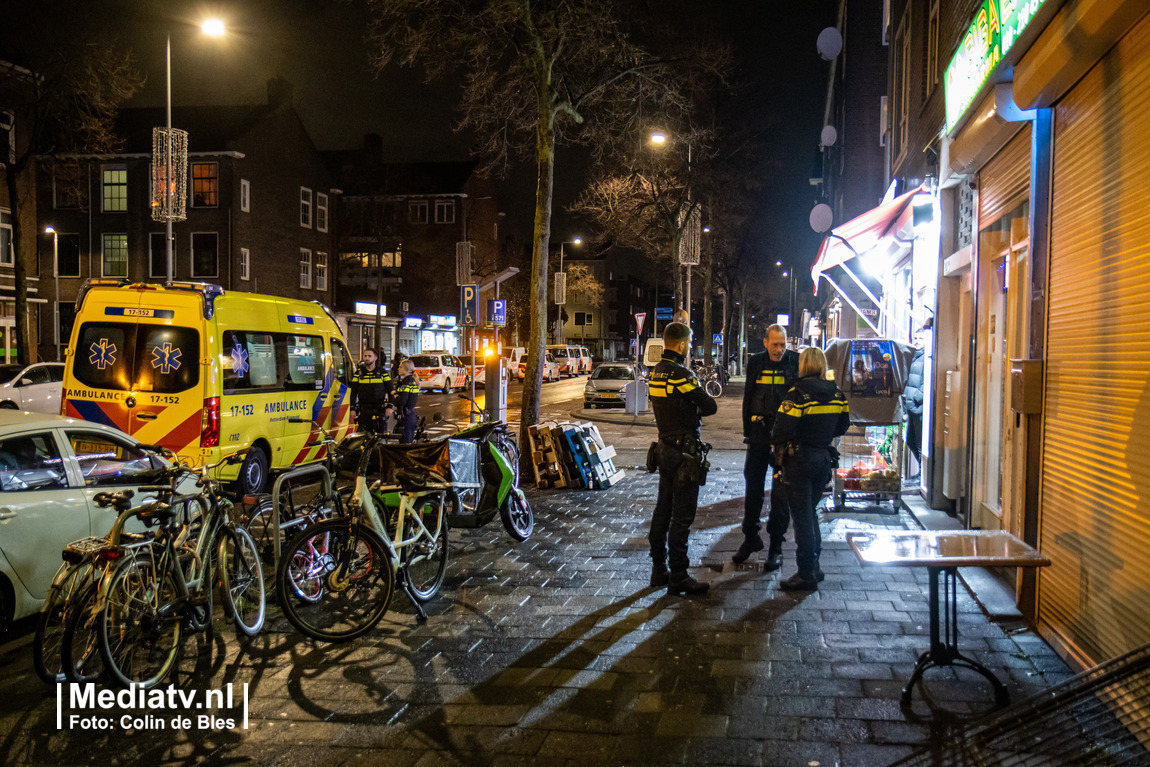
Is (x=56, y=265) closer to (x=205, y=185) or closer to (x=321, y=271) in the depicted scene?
(x=205, y=185)

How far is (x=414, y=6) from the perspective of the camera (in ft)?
40.8

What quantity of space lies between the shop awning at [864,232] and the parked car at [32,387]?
50.8 ft

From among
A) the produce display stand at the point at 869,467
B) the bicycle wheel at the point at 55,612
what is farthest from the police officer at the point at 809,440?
the bicycle wheel at the point at 55,612

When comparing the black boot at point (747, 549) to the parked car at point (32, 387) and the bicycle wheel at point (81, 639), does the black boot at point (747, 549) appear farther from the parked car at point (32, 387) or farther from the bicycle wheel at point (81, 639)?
the parked car at point (32, 387)

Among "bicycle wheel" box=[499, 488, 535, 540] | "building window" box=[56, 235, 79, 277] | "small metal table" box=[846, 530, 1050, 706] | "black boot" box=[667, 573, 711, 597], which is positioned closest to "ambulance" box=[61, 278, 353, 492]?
"bicycle wheel" box=[499, 488, 535, 540]

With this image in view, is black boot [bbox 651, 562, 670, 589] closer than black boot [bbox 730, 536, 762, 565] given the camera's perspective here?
Yes

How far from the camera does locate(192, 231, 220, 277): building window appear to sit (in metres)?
38.3

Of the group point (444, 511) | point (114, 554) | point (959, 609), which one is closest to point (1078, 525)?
point (959, 609)

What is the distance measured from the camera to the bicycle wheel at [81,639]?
14.6 ft

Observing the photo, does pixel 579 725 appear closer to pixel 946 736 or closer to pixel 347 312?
pixel 946 736

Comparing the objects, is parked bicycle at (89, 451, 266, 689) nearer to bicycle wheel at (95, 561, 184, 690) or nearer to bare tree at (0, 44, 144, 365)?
bicycle wheel at (95, 561, 184, 690)

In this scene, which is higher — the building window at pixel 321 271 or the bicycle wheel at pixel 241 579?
the building window at pixel 321 271

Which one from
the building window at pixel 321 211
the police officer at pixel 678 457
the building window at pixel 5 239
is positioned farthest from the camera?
the building window at pixel 321 211

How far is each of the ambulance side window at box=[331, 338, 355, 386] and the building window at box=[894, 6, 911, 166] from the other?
990 cm
